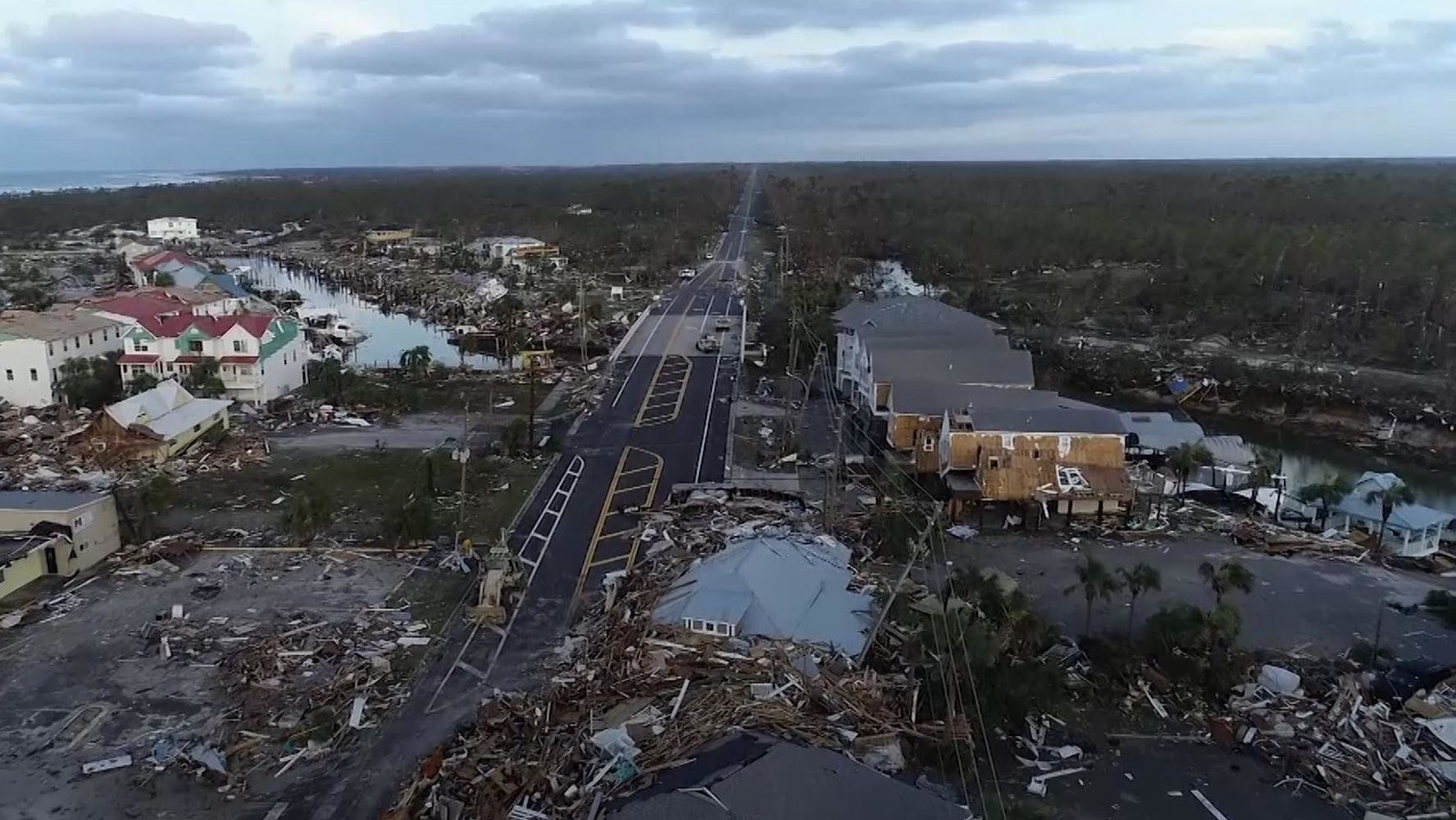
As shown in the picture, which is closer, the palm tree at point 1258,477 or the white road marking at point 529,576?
the white road marking at point 529,576

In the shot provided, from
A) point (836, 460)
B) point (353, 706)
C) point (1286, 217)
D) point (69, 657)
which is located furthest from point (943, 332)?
point (1286, 217)

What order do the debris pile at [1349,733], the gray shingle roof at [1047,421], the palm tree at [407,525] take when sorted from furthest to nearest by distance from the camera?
the gray shingle roof at [1047,421] → the palm tree at [407,525] → the debris pile at [1349,733]

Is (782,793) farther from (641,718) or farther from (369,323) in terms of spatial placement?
(369,323)

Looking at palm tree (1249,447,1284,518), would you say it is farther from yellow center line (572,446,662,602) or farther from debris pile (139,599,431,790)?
debris pile (139,599,431,790)

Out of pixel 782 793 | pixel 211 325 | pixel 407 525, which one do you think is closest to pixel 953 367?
pixel 407 525

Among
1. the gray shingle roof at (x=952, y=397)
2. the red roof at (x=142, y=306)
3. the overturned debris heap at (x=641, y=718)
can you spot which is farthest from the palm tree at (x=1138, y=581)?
the red roof at (x=142, y=306)

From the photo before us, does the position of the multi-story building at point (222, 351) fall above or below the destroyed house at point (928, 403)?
above

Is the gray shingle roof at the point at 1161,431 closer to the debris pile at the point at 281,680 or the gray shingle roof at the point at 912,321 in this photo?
the gray shingle roof at the point at 912,321

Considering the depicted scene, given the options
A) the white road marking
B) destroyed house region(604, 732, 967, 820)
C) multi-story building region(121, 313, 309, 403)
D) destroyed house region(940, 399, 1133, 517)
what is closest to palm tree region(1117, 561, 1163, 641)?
destroyed house region(940, 399, 1133, 517)
